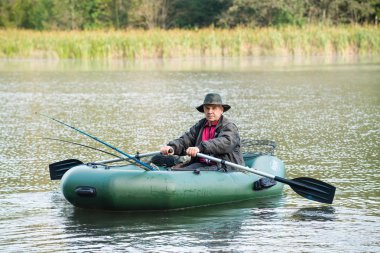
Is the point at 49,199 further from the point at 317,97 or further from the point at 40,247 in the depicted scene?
the point at 317,97

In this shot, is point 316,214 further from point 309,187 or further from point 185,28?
point 185,28

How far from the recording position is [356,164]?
11.5m

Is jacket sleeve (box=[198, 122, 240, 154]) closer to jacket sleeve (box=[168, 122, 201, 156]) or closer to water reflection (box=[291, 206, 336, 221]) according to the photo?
jacket sleeve (box=[168, 122, 201, 156])

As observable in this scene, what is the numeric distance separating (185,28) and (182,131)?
4581cm

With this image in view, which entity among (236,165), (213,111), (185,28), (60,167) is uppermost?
(185,28)

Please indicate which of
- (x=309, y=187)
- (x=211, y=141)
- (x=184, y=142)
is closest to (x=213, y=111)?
(x=211, y=141)

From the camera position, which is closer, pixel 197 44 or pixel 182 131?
pixel 182 131

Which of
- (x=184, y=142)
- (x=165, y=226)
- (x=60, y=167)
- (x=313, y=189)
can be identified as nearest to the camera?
(x=165, y=226)

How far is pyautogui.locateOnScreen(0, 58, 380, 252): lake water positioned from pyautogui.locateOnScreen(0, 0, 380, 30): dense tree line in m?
22.6

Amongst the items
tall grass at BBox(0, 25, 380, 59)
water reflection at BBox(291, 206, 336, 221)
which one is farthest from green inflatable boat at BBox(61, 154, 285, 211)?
tall grass at BBox(0, 25, 380, 59)

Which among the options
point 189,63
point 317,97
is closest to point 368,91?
point 317,97

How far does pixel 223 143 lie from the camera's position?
9367mm

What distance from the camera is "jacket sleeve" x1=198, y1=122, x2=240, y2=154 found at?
9.32m

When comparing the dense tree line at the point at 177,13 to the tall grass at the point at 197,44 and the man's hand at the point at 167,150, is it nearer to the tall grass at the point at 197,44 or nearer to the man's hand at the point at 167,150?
the tall grass at the point at 197,44
